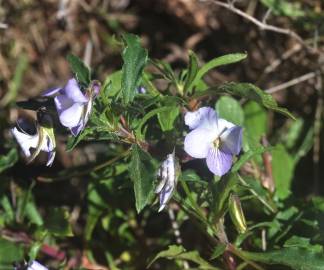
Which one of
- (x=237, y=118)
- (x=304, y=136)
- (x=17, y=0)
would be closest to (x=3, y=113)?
(x=17, y=0)

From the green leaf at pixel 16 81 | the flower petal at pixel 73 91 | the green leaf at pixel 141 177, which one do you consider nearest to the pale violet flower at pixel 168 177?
the green leaf at pixel 141 177

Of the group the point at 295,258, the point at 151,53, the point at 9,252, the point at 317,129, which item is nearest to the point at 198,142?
the point at 295,258

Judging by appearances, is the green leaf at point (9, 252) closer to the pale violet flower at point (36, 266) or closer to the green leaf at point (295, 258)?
the pale violet flower at point (36, 266)

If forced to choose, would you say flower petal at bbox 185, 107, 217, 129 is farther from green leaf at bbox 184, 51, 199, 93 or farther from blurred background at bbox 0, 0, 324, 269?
blurred background at bbox 0, 0, 324, 269

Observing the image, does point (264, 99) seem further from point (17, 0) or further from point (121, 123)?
point (17, 0)

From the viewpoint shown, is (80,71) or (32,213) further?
(32,213)

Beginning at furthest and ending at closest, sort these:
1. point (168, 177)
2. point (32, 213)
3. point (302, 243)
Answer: point (32, 213) → point (302, 243) → point (168, 177)

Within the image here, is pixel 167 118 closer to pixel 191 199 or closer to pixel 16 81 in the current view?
pixel 191 199
